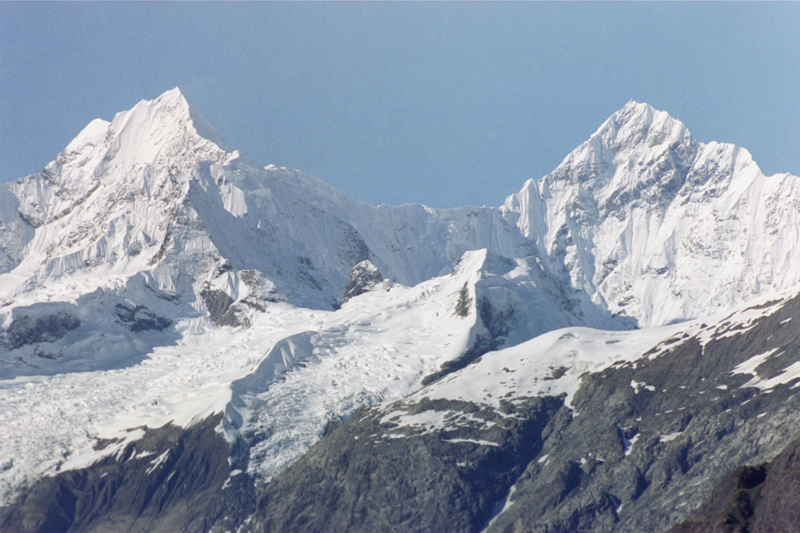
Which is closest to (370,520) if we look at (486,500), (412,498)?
(412,498)

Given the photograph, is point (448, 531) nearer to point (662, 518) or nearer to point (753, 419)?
point (662, 518)

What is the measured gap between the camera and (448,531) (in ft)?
625

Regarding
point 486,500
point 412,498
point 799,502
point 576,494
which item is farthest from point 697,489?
point 799,502

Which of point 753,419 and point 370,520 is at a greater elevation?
point 370,520

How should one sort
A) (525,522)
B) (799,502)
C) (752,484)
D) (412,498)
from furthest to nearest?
(412,498)
(525,522)
(752,484)
(799,502)

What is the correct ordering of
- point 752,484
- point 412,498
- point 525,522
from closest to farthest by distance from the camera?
point 752,484 < point 525,522 < point 412,498

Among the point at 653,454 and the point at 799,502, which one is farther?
the point at 653,454

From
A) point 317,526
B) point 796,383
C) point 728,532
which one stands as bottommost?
point 728,532

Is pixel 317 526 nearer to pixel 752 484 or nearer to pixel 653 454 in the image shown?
pixel 653 454

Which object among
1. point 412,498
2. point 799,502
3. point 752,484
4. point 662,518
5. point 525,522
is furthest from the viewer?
point 412,498

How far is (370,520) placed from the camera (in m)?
196

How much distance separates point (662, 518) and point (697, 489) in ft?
31.4

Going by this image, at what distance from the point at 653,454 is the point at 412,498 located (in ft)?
151

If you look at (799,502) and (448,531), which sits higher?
(448,531)
